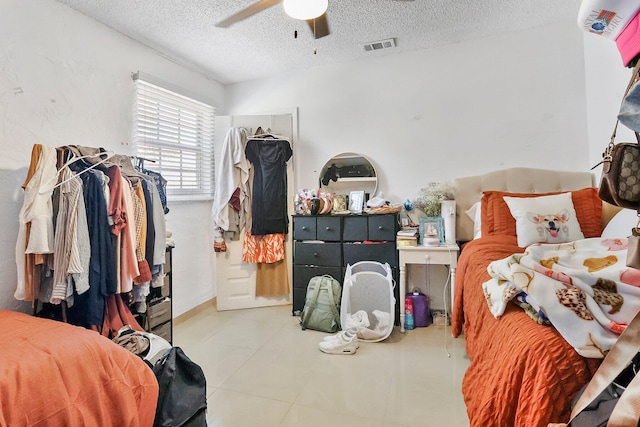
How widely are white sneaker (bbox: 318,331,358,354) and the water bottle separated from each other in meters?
0.58

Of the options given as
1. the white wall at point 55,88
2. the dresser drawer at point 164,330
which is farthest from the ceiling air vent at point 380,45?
the dresser drawer at point 164,330

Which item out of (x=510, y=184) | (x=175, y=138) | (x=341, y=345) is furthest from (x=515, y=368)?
(x=175, y=138)

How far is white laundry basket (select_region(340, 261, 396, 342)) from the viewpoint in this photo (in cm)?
252

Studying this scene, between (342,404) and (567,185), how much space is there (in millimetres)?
2463

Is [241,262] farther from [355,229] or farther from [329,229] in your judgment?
[355,229]

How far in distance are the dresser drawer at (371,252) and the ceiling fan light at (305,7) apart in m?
1.84

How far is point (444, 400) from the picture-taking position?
177 centimetres

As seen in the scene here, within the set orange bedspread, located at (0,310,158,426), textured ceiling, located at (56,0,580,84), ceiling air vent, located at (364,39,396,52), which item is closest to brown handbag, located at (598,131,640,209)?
orange bedspread, located at (0,310,158,426)

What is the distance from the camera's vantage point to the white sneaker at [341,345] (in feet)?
7.61

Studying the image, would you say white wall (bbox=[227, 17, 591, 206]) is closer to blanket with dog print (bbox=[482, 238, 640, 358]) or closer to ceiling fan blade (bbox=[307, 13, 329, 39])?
ceiling fan blade (bbox=[307, 13, 329, 39])

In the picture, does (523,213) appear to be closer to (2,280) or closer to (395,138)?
(395,138)

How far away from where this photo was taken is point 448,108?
9.82 feet

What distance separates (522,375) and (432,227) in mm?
1996

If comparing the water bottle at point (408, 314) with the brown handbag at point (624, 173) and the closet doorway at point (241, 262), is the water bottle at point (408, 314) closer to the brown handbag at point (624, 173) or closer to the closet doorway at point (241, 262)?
the closet doorway at point (241, 262)
